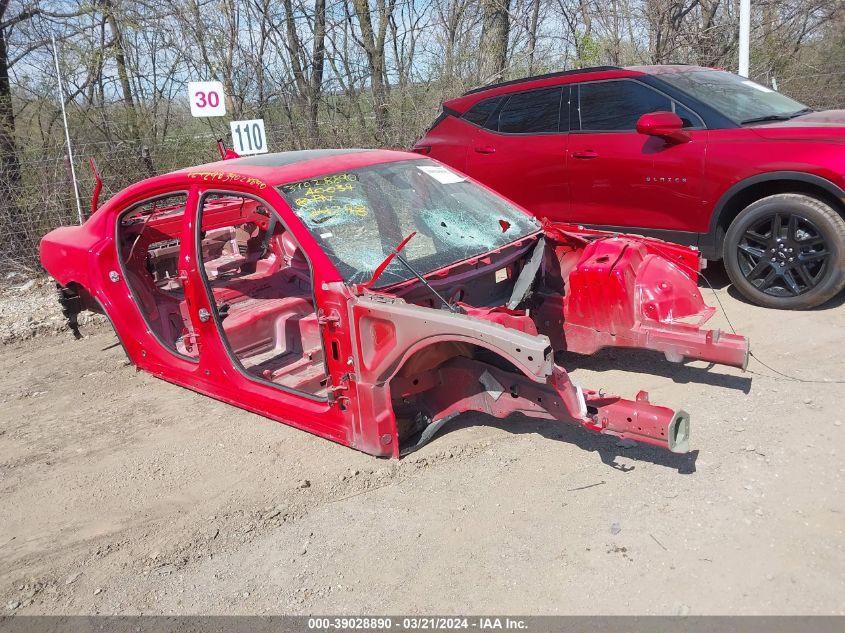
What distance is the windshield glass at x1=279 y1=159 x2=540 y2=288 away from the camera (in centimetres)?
376

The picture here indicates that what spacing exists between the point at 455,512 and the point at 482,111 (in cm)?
511

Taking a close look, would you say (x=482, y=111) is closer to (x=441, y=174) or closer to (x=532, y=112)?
(x=532, y=112)

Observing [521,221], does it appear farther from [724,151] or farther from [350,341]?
[724,151]

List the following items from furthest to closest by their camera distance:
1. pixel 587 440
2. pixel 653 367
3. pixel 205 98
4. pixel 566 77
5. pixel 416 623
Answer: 1. pixel 205 98
2. pixel 566 77
3. pixel 653 367
4. pixel 587 440
5. pixel 416 623

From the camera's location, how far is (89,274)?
4977 mm

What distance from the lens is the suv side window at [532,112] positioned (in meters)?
6.84

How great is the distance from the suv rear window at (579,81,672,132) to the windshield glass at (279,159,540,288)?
2266 mm

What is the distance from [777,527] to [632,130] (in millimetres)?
4157

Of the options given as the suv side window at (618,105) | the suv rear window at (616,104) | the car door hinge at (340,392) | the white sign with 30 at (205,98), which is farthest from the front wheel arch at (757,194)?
the white sign with 30 at (205,98)

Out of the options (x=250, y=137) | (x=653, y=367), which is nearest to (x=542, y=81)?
(x=653, y=367)

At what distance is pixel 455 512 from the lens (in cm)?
332

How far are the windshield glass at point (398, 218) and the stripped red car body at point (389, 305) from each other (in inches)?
0.5

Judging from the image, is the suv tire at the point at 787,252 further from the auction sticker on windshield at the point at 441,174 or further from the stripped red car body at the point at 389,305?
the auction sticker on windshield at the point at 441,174

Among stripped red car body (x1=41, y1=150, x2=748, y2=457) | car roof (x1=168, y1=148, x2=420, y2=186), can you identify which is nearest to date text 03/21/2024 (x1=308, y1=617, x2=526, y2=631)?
stripped red car body (x1=41, y1=150, x2=748, y2=457)
